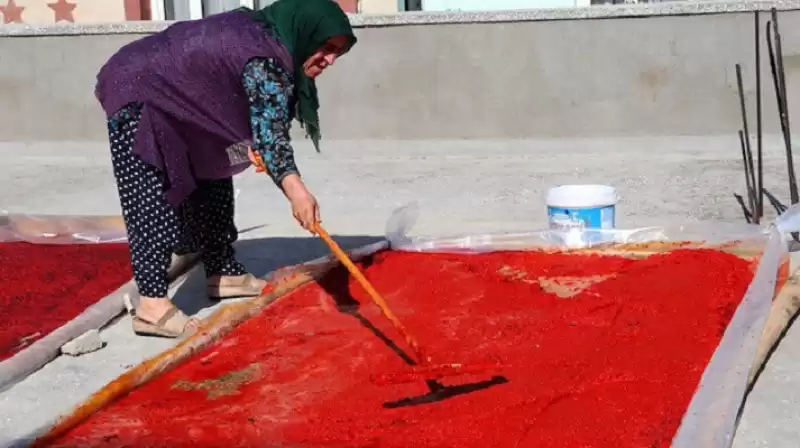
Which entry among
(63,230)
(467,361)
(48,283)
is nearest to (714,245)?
(467,361)

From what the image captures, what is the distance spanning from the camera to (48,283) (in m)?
3.96

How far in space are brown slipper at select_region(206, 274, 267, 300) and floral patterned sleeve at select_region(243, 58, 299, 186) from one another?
79cm

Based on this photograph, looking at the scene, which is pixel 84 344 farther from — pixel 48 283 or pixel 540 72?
pixel 540 72

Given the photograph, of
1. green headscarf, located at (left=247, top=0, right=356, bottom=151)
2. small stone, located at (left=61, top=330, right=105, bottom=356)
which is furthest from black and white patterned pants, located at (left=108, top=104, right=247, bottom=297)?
green headscarf, located at (left=247, top=0, right=356, bottom=151)

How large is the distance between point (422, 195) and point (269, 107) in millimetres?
2745

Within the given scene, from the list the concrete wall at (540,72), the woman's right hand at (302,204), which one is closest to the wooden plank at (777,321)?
the woman's right hand at (302,204)

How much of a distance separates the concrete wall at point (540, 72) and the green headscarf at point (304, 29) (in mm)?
4193

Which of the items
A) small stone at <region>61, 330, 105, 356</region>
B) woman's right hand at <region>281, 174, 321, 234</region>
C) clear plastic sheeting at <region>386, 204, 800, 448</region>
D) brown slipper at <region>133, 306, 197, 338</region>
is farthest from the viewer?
brown slipper at <region>133, 306, 197, 338</region>

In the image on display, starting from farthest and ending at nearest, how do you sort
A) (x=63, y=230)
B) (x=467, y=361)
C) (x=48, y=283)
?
(x=63, y=230)
(x=48, y=283)
(x=467, y=361)

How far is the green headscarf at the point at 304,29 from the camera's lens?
309cm

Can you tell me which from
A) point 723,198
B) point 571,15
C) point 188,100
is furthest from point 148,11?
point 188,100

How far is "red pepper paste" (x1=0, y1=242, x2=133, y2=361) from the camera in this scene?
11.4 ft

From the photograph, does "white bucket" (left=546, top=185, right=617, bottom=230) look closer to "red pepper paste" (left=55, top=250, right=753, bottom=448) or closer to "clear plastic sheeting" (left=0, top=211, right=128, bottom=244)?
"red pepper paste" (left=55, top=250, right=753, bottom=448)

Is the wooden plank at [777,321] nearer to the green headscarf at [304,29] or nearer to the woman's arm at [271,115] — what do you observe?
Answer: the woman's arm at [271,115]
